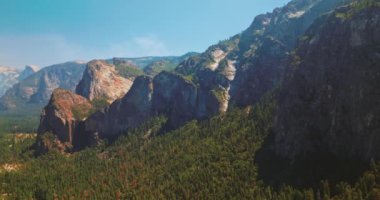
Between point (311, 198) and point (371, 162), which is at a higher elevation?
point (371, 162)

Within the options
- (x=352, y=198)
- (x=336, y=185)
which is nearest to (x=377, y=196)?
(x=352, y=198)

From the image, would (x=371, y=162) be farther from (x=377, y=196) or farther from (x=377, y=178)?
(x=377, y=196)

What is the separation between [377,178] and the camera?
19088 centimetres

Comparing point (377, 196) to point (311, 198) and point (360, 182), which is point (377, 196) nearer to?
point (360, 182)

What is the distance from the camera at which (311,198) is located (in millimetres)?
198750

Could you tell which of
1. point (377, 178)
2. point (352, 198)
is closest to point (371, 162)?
point (377, 178)

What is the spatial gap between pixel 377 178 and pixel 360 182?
6.64 meters

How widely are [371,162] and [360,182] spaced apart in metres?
11.9

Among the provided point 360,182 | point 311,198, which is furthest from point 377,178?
point 311,198

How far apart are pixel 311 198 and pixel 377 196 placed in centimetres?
3015

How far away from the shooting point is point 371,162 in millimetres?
199625

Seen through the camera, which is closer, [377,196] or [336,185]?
[377,196]

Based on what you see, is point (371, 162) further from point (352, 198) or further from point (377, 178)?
point (352, 198)

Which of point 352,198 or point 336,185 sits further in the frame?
point 336,185
